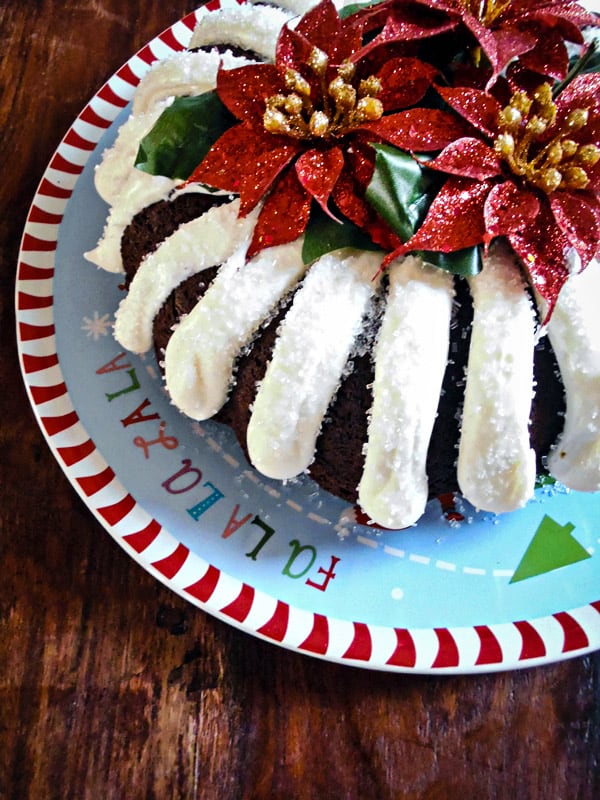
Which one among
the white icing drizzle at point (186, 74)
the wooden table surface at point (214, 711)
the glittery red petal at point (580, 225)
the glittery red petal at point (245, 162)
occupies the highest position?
the white icing drizzle at point (186, 74)

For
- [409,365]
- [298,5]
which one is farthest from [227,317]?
[298,5]

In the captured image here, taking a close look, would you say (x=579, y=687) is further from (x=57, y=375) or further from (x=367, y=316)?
(x=57, y=375)

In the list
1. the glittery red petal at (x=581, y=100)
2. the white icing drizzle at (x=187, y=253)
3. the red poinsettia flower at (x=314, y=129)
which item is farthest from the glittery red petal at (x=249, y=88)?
the glittery red petal at (x=581, y=100)

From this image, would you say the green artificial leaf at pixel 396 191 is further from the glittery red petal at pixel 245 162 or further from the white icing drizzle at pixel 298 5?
the white icing drizzle at pixel 298 5

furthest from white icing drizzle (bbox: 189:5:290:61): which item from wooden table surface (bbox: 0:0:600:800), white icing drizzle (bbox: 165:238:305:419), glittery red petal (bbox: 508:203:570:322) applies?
wooden table surface (bbox: 0:0:600:800)

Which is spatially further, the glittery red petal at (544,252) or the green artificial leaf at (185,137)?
the green artificial leaf at (185,137)

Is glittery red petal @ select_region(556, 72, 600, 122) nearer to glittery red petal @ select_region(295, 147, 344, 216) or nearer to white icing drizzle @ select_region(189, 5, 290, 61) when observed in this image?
glittery red petal @ select_region(295, 147, 344, 216)

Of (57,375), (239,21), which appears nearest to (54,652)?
(57,375)
